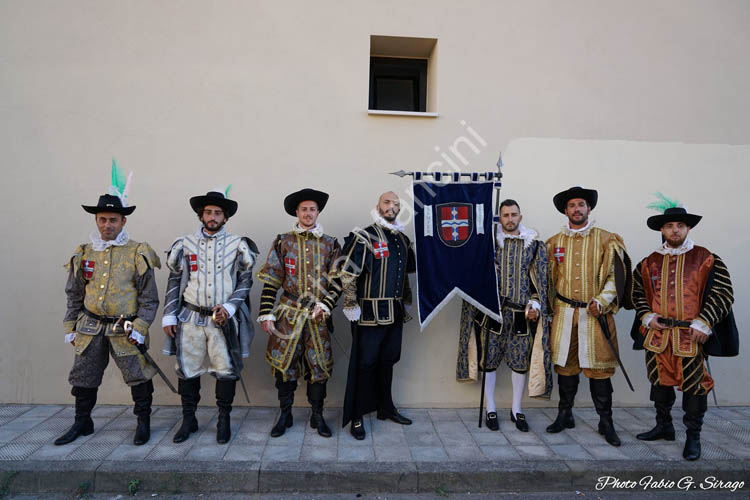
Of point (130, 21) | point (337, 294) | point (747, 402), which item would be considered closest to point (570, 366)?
point (337, 294)

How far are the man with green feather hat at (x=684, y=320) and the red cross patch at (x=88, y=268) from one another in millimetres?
4183

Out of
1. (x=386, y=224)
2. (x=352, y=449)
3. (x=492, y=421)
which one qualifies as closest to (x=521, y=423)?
(x=492, y=421)

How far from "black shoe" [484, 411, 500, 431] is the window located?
286 centimetres

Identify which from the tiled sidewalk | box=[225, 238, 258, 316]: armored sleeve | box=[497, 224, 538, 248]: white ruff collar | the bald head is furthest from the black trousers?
box=[497, 224, 538, 248]: white ruff collar

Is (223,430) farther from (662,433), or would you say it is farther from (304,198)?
(662,433)

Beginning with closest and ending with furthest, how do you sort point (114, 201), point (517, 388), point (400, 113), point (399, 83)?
point (114, 201)
point (517, 388)
point (400, 113)
point (399, 83)

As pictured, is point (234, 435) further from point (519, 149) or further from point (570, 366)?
point (519, 149)

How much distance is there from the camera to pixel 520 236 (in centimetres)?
362

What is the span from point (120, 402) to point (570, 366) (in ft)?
12.9

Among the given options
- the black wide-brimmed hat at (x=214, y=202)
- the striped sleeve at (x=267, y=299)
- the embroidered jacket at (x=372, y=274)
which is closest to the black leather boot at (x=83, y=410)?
the striped sleeve at (x=267, y=299)

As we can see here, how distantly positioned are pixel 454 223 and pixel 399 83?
72.4 inches

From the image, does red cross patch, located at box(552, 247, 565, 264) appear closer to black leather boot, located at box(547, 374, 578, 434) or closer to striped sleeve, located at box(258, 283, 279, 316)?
black leather boot, located at box(547, 374, 578, 434)

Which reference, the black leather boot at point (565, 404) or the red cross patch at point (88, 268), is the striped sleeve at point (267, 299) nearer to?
the red cross patch at point (88, 268)

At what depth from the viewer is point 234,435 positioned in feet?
11.4
